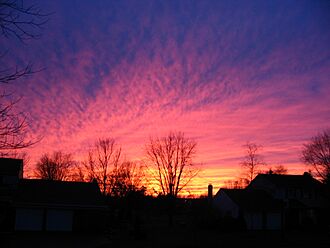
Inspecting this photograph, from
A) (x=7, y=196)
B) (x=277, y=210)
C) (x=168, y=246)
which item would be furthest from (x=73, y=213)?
(x=277, y=210)

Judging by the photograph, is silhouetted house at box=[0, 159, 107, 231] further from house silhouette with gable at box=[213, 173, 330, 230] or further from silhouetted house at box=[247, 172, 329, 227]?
silhouetted house at box=[247, 172, 329, 227]

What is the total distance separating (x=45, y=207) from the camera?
39.2 metres

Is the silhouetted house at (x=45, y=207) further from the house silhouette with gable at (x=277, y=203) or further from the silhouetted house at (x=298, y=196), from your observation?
the silhouetted house at (x=298, y=196)

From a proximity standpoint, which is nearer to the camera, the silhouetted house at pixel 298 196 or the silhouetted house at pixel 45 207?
the silhouetted house at pixel 45 207

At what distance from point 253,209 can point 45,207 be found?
91.4 feet

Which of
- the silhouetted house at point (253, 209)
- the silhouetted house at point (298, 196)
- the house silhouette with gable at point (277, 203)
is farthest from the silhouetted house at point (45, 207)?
the silhouetted house at point (298, 196)

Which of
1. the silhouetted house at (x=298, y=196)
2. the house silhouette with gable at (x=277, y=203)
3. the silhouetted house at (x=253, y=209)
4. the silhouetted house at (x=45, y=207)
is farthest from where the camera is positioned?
the silhouetted house at (x=298, y=196)

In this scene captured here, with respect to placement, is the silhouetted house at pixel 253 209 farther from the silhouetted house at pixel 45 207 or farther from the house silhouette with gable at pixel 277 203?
the silhouetted house at pixel 45 207

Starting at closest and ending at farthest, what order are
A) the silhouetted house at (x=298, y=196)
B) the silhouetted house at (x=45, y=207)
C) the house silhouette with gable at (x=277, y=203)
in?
the silhouetted house at (x=45, y=207) < the house silhouette with gable at (x=277, y=203) < the silhouetted house at (x=298, y=196)

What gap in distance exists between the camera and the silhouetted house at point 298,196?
56500 mm

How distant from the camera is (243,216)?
174 feet

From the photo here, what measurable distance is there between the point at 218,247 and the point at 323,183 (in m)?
38.0

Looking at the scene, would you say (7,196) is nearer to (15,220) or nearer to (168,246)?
(15,220)

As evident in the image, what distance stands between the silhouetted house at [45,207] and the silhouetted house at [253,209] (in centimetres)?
1940
